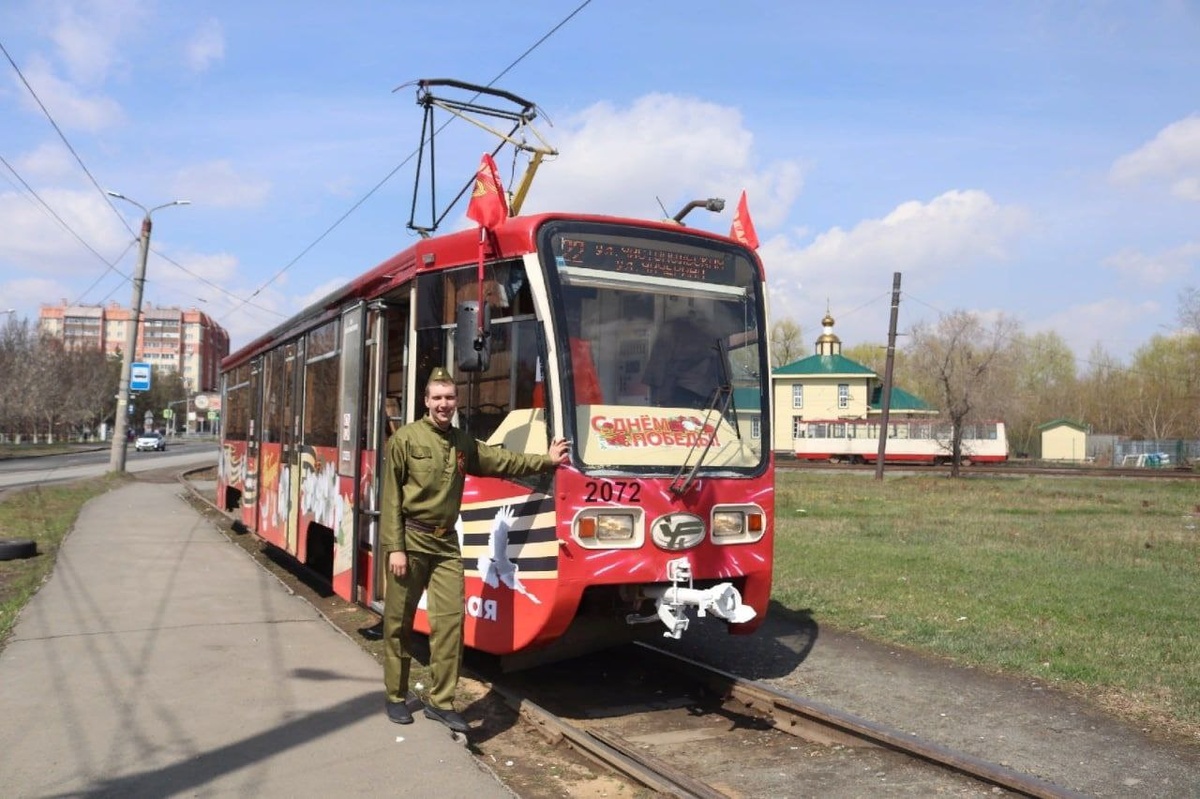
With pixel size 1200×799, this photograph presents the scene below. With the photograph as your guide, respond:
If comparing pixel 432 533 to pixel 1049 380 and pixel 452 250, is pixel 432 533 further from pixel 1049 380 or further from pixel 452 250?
pixel 1049 380

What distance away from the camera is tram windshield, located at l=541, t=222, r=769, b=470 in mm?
6426

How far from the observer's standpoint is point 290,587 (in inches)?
456

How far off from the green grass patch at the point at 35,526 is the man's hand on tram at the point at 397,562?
4.08 metres

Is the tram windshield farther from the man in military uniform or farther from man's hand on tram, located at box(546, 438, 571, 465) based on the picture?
the man in military uniform

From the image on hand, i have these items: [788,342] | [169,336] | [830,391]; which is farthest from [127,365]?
[169,336]

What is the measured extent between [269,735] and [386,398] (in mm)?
3157

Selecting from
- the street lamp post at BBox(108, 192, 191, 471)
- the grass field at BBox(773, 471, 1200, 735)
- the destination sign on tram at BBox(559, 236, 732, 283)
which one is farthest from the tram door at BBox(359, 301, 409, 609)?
the street lamp post at BBox(108, 192, 191, 471)

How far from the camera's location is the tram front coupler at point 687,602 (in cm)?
624

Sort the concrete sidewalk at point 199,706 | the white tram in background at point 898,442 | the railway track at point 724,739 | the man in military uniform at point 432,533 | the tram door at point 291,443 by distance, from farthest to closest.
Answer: the white tram in background at point 898,442, the tram door at point 291,443, the man in military uniform at point 432,533, the railway track at point 724,739, the concrete sidewalk at point 199,706

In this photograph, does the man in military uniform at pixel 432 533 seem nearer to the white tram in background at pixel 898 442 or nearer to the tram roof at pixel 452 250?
the tram roof at pixel 452 250

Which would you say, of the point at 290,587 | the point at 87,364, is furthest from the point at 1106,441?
the point at 87,364

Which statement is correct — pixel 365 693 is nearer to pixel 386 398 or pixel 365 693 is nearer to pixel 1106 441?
pixel 386 398

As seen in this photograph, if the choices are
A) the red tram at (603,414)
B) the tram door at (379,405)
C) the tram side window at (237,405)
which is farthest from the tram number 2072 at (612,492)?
the tram side window at (237,405)

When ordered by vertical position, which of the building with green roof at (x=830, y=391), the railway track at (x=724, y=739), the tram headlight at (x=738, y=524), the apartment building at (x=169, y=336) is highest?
the apartment building at (x=169, y=336)
